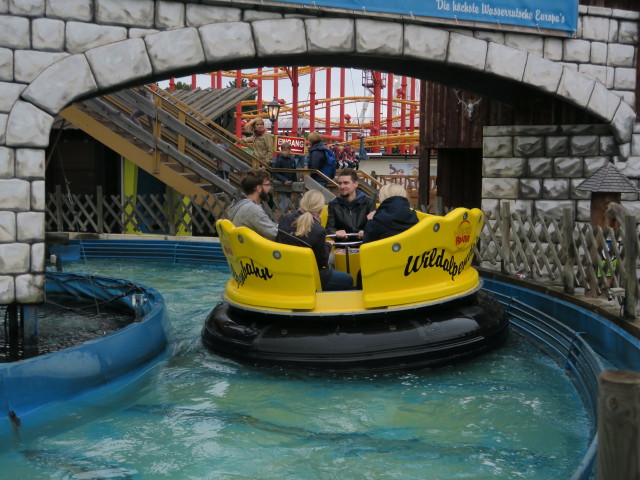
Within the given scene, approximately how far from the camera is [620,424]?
2.71 m

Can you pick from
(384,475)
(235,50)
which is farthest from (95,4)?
(384,475)

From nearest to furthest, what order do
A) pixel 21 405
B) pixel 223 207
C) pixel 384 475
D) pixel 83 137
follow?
pixel 384 475, pixel 21 405, pixel 223 207, pixel 83 137

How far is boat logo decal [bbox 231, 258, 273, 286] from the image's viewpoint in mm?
6152

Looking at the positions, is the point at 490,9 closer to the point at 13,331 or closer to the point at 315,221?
the point at 315,221

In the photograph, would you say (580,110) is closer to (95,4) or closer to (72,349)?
(95,4)

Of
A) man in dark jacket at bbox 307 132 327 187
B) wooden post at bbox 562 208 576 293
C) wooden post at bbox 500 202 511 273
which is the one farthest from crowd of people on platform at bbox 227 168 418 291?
man in dark jacket at bbox 307 132 327 187

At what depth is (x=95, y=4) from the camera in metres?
6.12

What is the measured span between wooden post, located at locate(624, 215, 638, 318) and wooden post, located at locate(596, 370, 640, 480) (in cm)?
300

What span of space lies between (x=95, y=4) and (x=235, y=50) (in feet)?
3.99

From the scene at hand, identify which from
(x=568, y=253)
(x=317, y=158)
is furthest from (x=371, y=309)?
(x=317, y=158)

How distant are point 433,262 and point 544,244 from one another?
11.4ft

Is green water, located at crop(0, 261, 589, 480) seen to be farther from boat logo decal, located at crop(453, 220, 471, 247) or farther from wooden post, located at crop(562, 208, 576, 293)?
boat logo decal, located at crop(453, 220, 471, 247)

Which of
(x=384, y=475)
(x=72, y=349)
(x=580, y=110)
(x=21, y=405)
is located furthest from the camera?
(x=580, y=110)

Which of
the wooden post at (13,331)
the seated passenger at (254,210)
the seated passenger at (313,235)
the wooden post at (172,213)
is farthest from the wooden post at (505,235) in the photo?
the wooden post at (172,213)
